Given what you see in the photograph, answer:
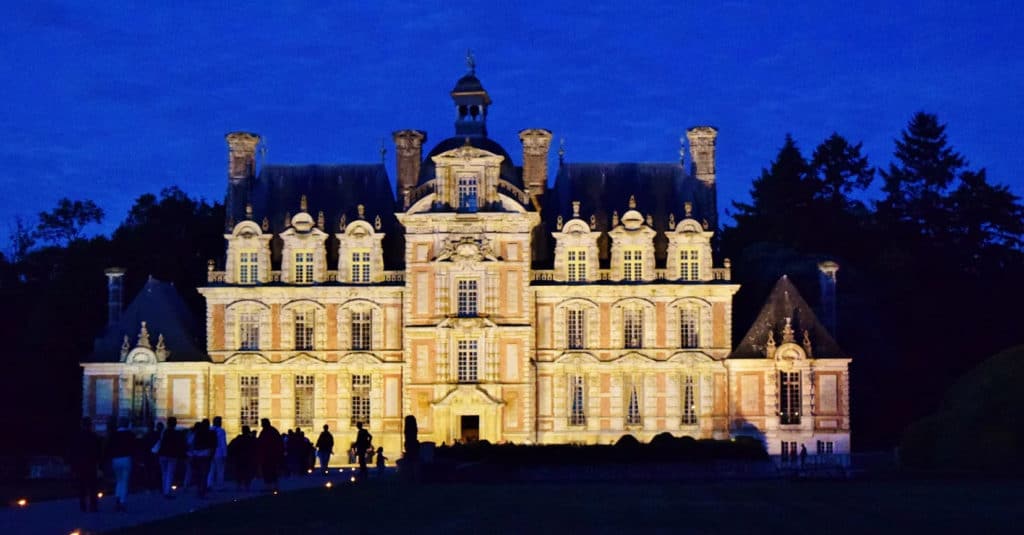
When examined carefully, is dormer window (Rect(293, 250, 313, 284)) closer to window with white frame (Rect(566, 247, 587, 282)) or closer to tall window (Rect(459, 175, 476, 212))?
tall window (Rect(459, 175, 476, 212))

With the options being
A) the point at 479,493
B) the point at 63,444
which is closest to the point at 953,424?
the point at 479,493

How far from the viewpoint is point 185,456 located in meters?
37.0

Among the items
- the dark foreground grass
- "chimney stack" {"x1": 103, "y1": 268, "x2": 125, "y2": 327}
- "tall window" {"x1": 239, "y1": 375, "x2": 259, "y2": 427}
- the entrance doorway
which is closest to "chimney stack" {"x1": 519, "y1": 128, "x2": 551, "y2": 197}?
the entrance doorway

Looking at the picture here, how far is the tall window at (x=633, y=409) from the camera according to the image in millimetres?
68750

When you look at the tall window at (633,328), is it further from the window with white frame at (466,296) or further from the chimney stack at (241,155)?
the chimney stack at (241,155)

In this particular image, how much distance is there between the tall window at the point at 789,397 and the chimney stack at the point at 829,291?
→ 4031mm

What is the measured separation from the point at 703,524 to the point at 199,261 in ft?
187

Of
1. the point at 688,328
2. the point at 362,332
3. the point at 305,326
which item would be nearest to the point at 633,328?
the point at 688,328

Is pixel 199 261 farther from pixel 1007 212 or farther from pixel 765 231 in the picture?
pixel 1007 212

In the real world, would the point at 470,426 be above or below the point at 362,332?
below

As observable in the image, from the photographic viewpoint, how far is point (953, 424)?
161ft

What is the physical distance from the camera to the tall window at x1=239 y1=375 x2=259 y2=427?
69312 mm

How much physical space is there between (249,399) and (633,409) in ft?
48.6

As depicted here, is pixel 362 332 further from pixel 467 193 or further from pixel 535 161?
pixel 535 161
